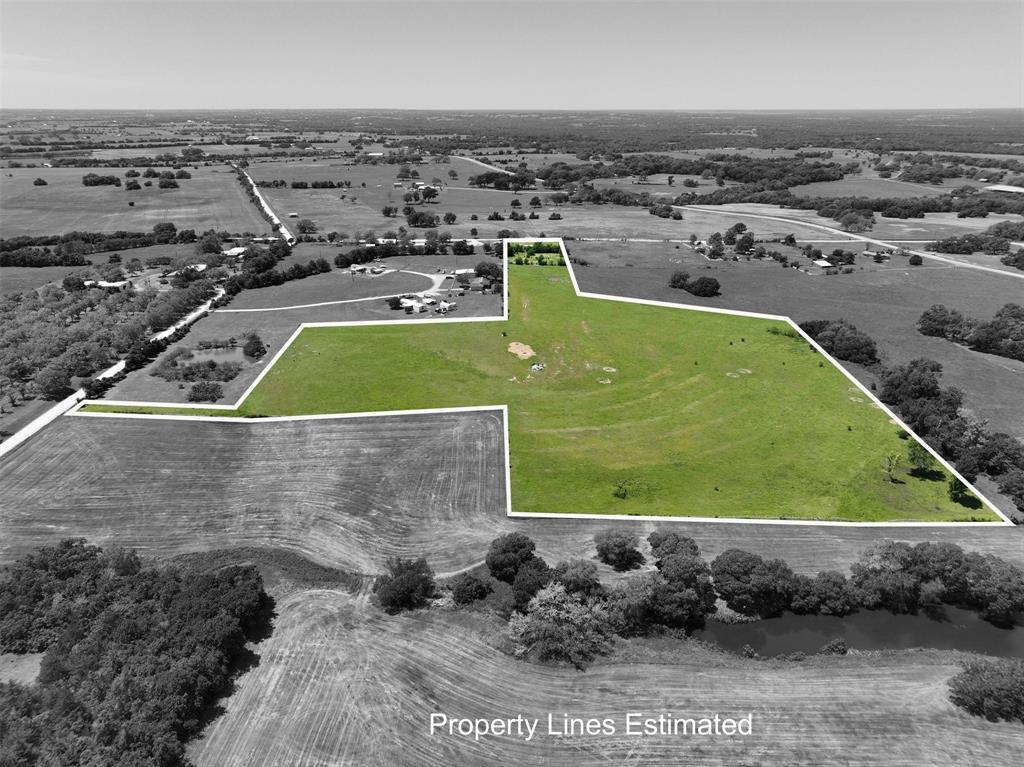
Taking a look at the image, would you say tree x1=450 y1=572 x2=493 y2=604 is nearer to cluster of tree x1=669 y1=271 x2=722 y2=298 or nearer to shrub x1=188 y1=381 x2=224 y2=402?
shrub x1=188 y1=381 x2=224 y2=402

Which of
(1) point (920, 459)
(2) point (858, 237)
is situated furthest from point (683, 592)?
(2) point (858, 237)

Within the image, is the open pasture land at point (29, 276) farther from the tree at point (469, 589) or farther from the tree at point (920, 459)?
the tree at point (920, 459)

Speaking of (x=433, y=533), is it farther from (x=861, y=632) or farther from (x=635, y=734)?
(x=861, y=632)

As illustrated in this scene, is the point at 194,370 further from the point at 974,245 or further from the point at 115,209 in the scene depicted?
the point at 974,245

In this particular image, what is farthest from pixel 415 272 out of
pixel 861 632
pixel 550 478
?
pixel 861 632

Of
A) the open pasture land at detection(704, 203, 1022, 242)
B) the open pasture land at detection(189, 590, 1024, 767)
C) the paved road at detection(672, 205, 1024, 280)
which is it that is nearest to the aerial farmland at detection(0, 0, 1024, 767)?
the open pasture land at detection(189, 590, 1024, 767)
